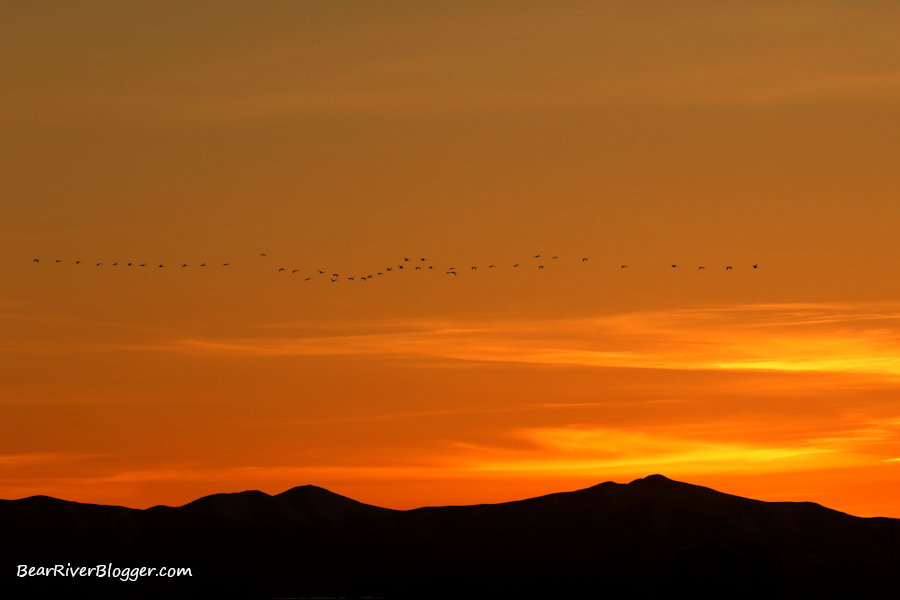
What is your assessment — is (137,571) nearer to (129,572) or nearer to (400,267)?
(129,572)

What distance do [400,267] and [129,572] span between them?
61.3 metres

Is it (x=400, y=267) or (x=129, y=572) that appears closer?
(x=400, y=267)

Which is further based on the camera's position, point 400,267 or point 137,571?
point 137,571

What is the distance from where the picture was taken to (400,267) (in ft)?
328

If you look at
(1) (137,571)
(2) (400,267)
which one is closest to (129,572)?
(1) (137,571)

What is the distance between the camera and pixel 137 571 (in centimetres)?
14225

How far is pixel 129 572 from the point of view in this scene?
148 metres

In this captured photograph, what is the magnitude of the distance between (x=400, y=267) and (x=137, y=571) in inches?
2206

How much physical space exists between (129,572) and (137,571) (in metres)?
5.64
